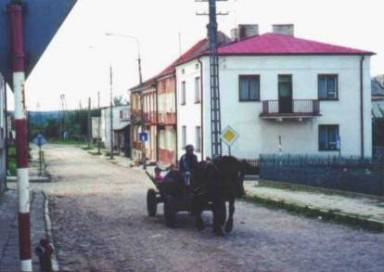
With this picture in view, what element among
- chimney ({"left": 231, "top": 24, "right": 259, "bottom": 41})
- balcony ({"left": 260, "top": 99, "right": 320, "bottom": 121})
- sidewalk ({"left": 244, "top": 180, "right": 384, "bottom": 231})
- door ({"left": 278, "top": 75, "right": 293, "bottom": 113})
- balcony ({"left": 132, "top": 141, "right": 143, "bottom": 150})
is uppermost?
chimney ({"left": 231, "top": 24, "right": 259, "bottom": 41})

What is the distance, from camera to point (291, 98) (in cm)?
4197

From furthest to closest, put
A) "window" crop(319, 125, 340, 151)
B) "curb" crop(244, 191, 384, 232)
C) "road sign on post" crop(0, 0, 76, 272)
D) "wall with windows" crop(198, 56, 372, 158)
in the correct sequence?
"window" crop(319, 125, 340, 151), "wall with windows" crop(198, 56, 372, 158), "curb" crop(244, 191, 384, 232), "road sign on post" crop(0, 0, 76, 272)

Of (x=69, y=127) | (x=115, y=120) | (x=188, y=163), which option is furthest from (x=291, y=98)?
(x=69, y=127)

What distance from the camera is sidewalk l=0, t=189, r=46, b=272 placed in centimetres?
1022

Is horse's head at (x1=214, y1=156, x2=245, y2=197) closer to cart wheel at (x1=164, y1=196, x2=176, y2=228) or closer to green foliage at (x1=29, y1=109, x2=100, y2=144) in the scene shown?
cart wheel at (x1=164, y1=196, x2=176, y2=228)

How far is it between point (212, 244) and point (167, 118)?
135 feet

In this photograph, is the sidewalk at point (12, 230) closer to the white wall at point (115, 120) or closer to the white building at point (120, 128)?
the white building at point (120, 128)

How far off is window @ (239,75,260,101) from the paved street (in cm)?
2259

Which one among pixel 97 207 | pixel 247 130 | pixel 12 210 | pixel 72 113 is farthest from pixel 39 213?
pixel 72 113

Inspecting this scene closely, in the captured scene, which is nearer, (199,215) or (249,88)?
(199,215)

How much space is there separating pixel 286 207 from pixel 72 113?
389ft

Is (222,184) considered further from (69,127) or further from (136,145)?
(69,127)

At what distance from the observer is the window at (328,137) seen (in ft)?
139

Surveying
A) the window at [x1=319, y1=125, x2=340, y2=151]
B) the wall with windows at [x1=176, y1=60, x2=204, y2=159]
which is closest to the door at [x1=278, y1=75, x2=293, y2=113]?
the window at [x1=319, y1=125, x2=340, y2=151]
